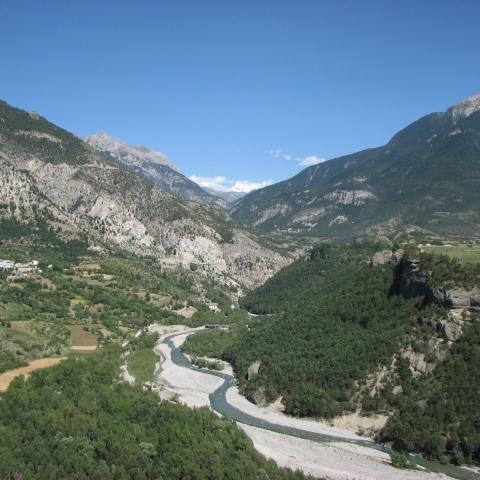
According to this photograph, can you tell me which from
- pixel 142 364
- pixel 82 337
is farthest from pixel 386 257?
pixel 82 337

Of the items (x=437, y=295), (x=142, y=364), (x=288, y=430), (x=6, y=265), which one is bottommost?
(x=142, y=364)

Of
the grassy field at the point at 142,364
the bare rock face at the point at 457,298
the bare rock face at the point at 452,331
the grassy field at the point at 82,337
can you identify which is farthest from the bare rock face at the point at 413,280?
the grassy field at the point at 82,337

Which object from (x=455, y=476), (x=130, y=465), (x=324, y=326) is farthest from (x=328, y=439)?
(x=324, y=326)

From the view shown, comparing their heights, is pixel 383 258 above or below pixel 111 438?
above

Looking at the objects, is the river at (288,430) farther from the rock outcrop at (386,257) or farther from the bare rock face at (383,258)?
the rock outcrop at (386,257)

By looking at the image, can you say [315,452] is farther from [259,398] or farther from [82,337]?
[82,337]

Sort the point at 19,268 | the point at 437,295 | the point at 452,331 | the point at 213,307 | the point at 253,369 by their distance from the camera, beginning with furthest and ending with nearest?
1. the point at 213,307
2. the point at 19,268
3. the point at 253,369
4. the point at 437,295
5. the point at 452,331

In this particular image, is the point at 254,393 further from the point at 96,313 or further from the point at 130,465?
the point at 96,313
